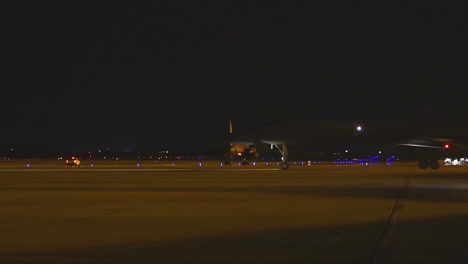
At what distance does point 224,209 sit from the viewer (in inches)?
717

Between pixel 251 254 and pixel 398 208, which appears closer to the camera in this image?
pixel 251 254

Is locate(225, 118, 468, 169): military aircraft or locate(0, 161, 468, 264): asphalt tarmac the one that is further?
locate(225, 118, 468, 169): military aircraft

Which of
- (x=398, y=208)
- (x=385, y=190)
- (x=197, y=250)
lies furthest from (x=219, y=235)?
(x=385, y=190)

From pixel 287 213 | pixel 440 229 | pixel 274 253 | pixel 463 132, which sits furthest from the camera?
pixel 463 132

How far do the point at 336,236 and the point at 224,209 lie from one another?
5.83 m

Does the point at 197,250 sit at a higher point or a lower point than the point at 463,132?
lower

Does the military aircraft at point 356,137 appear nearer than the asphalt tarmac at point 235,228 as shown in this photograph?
No

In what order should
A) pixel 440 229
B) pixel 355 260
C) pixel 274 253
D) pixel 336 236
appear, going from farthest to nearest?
pixel 440 229
pixel 336 236
pixel 274 253
pixel 355 260

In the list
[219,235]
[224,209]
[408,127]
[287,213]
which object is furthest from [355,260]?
[408,127]

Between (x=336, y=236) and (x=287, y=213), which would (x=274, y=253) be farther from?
(x=287, y=213)

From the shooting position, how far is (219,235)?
13023mm

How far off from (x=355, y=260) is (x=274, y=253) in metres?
1.40

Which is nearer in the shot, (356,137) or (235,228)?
(235,228)

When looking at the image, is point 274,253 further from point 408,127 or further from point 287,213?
point 408,127
